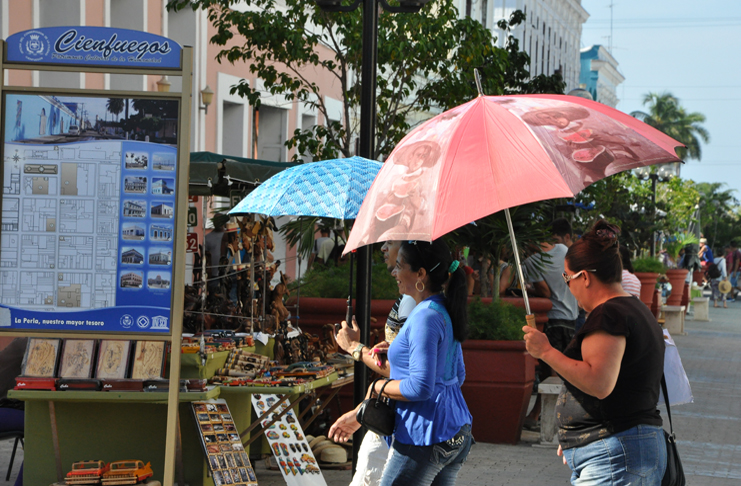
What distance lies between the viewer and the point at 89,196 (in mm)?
5051

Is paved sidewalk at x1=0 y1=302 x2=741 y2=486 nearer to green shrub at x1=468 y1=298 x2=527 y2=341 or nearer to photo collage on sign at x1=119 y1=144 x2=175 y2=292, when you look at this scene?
green shrub at x1=468 y1=298 x2=527 y2=341

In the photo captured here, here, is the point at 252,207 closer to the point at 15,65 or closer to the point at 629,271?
the point at 15,65

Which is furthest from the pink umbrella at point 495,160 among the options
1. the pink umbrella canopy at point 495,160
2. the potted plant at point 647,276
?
the potted plant at point 647,276

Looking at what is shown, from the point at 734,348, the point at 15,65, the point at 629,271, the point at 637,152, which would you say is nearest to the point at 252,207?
the point at 15,65

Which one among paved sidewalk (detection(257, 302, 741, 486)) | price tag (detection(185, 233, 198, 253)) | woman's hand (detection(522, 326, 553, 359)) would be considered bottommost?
paved sidewalk (detection(257, 302, 741, 486))

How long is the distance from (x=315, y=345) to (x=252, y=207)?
2230 mm

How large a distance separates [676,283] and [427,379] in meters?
22.2

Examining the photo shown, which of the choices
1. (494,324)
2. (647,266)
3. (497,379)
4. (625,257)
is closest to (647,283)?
(647,266)

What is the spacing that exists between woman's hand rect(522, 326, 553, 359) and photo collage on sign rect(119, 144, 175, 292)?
239 centimetres

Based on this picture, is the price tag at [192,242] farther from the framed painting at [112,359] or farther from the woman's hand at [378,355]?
the woman's hand at [378,355]

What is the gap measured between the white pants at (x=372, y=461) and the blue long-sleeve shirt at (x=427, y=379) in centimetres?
68

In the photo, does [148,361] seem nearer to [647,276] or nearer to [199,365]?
[199,365]

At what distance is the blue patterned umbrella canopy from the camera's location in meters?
5.77

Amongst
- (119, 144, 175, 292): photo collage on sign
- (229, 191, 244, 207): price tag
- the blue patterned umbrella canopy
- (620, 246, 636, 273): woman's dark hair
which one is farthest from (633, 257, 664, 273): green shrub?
(119, 144, 175, 292): photo collage on sign
